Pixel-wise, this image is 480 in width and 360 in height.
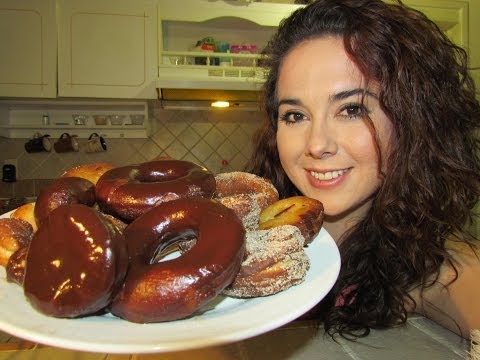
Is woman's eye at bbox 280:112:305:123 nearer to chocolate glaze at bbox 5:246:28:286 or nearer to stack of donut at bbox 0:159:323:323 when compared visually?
stack of donut at bbox 0:159:323:323

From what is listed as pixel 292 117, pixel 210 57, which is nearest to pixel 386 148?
pixel 292 117

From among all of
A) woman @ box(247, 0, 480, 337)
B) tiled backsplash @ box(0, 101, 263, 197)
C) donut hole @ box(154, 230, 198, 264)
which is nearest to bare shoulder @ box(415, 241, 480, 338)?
woman @ box(247, 0, 480, 337)

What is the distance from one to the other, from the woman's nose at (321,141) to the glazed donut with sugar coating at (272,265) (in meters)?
0.41

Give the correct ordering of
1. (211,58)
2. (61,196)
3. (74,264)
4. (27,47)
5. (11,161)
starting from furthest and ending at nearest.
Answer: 1. (11,161)
2. (211,58)
3. (27,47)
4. (61,196)
5. (74,264)

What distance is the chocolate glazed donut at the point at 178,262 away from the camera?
36cm

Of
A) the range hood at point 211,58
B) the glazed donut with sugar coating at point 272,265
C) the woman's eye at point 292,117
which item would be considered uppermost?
the range hood at point 211,58

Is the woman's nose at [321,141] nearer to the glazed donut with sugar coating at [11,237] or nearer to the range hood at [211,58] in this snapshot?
the glazed donut with sugar coating at [11,237]

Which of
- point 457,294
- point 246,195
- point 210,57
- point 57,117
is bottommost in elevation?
point 457,294

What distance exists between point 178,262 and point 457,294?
0.94 m

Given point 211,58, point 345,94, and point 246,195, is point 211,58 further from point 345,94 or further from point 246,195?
point 246,195

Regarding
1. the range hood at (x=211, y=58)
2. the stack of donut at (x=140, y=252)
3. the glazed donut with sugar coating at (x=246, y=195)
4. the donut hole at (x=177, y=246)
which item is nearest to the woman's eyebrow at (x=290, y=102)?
the glazed donut with sugar coating at (x=246, y=195)

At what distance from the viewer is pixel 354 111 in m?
0.91

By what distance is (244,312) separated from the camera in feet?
1.23

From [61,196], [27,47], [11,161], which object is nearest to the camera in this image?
[61,196]
